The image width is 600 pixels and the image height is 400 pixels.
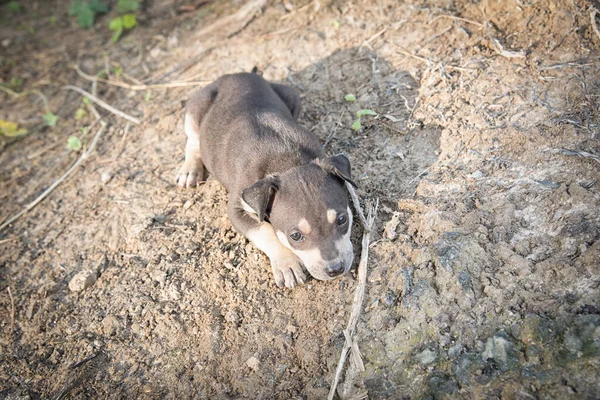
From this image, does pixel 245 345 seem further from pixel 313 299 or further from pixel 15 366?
pixel 15 366

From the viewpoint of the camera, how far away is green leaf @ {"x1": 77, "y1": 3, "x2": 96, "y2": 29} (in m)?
9.95

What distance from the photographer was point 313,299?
15.9ft

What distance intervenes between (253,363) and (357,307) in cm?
108

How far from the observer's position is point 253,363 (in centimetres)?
457

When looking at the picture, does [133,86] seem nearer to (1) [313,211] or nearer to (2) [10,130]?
(2) [10,130]

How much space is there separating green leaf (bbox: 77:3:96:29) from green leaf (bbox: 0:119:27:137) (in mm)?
2769

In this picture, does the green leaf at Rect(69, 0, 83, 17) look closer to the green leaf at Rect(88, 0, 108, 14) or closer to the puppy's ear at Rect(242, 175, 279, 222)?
the green leaf at Rect(88, 0, 108, 14)

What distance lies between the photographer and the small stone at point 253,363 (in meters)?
4.55

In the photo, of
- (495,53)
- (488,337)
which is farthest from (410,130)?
(488,337)

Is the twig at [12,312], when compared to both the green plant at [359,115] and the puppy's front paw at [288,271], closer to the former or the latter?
the puppy's front paw at [288,271]

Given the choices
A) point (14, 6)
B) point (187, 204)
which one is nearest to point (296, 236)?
point (187, 204)

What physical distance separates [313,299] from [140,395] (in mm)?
1832

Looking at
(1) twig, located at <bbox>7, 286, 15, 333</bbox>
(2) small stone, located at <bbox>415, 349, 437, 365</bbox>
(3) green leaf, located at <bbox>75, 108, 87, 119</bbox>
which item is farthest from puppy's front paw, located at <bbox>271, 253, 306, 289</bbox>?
(3) green leaf, located at <bbox>75, 108, 87, 119</bbox>

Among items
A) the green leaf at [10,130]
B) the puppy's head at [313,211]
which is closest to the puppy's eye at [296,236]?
the puppy's head at [313,211]
